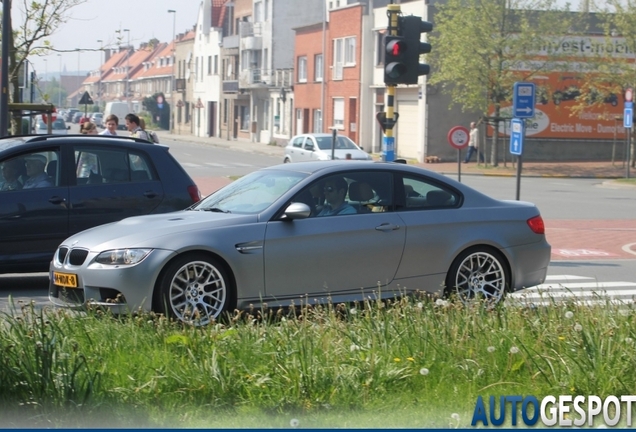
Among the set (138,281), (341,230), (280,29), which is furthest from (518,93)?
(280,29)

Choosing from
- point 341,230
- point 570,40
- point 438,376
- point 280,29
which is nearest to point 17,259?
point 341,230

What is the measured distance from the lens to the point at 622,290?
39.4ft

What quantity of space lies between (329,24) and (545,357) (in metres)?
54.3

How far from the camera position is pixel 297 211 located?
8.90 m

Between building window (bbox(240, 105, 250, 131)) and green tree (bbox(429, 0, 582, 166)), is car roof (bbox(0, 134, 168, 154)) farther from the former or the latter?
building window (bbox(240, 105, 250, 131))

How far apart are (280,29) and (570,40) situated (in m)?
30.2

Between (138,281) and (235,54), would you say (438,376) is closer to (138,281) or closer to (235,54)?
(138,281)

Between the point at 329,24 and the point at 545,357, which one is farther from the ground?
the point at 329,24

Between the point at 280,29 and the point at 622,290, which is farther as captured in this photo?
the point at 280,29

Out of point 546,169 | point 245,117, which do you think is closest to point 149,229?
point 546,169

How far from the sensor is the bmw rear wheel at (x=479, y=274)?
31.5 feet

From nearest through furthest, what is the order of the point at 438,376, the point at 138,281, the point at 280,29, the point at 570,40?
the point at 438,376
the point at 138,281
the point at 570,40
the point at 280,29

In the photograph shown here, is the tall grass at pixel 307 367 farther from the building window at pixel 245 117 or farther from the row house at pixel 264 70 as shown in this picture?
the building window at pixel 245 117

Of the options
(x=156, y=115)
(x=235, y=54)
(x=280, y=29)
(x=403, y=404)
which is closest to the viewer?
(x=403, y=404)
